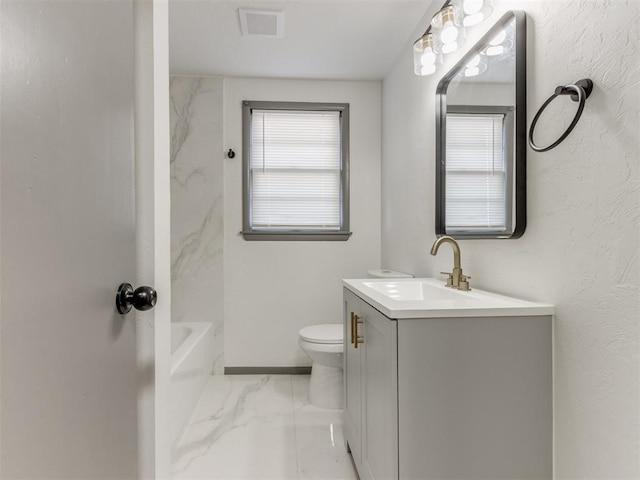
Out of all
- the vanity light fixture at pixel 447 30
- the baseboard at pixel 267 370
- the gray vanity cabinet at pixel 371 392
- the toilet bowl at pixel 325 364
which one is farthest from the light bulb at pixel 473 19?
the baseboard at pixel 267 370

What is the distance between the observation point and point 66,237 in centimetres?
61

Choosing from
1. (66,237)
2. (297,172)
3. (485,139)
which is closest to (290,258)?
(297,172)

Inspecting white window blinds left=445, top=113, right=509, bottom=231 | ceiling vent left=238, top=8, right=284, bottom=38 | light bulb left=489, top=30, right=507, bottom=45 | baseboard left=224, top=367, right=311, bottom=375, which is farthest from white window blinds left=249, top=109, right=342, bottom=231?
light bulb left=489, top=30, right=507, bottom=45

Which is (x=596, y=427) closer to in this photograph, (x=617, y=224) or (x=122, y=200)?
(x=617, y=224)

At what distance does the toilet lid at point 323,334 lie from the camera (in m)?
2.35

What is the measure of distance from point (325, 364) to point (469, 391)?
1446mm

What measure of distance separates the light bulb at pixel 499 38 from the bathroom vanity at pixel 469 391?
96 centimetres

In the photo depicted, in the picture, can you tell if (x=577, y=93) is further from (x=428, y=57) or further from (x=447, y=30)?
(x=428, y=57)

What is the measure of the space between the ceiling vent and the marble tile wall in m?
0.76

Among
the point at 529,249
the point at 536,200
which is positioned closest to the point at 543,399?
the point at 529,249

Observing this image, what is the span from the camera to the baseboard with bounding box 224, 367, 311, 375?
3018mm

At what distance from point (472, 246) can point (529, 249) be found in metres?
0.39

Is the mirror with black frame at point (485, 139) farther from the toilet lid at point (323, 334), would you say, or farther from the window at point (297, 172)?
the window at point (297, 172)

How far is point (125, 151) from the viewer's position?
0.81 meters
